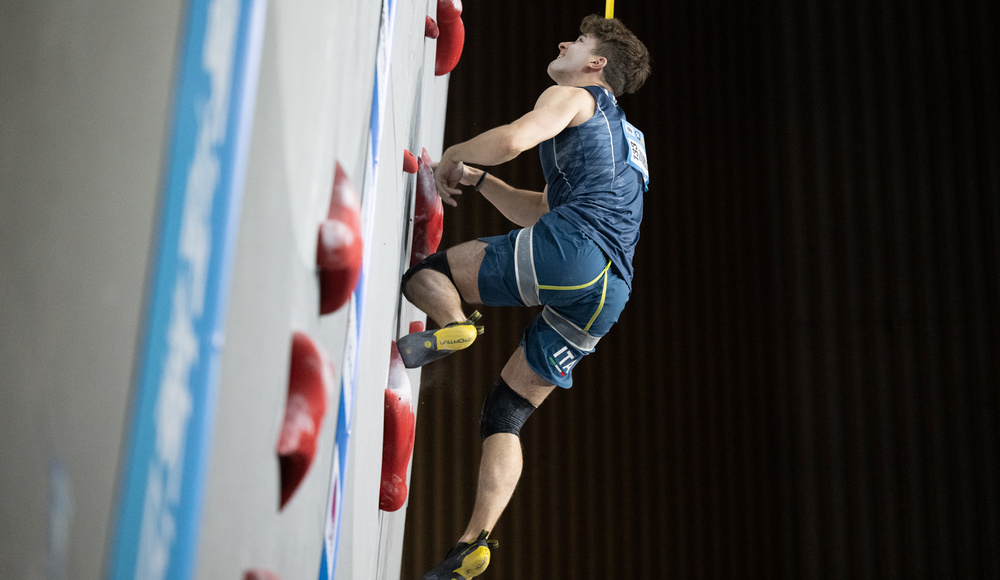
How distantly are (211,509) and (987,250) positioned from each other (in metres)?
3.99

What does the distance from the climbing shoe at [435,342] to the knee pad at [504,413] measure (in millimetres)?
361

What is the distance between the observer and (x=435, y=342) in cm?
129

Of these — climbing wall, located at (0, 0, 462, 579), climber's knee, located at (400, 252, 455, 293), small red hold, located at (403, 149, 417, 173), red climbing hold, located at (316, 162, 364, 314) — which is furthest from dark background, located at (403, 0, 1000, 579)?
climbing wall, located at (0, 0, 462, 579)

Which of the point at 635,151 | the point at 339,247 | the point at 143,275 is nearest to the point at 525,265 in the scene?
the point at 635,151

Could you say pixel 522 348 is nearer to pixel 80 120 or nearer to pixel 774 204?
pixel 80 120

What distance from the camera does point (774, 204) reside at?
360cm

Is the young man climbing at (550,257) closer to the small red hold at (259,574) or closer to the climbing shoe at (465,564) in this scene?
the climbing shoe at (465,564)

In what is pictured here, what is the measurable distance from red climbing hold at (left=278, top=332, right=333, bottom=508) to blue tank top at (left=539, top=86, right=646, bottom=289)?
1124 millimetres

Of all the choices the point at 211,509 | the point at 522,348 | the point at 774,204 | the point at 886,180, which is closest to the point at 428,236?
the point at 522,348

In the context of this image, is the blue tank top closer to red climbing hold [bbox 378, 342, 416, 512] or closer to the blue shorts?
the blue shorts

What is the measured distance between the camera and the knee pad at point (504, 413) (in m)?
1.62

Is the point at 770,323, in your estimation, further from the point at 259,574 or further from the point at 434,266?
the point at 259,574

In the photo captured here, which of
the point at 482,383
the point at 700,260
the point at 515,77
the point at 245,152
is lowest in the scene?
the point at 482,383

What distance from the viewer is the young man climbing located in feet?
4.56
